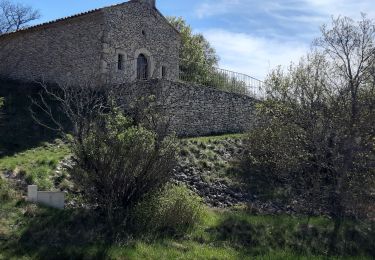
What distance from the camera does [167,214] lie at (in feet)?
36.8

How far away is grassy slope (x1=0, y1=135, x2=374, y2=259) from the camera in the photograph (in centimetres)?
964

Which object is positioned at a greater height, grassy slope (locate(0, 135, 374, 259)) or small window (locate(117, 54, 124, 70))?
small window (locate(117, 54, 124, 70))

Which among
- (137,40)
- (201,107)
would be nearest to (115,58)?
(137,40)

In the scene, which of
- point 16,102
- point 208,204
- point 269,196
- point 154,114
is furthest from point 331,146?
point 16,102

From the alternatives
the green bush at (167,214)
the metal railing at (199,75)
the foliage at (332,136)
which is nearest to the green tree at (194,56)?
the metal railing at (199,75)

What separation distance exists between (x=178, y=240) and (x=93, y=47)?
568 inches

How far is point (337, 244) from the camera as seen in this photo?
11891 millimetres

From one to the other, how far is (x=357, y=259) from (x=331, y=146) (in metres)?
4.14

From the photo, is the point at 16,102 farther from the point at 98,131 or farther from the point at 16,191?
the point at 98,131

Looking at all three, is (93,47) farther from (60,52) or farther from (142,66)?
(142,66)

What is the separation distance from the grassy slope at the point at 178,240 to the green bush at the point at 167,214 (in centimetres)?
31

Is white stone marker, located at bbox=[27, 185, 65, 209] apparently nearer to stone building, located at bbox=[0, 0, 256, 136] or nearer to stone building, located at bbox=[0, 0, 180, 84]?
stone building, located at bbox=[0, 0, 256, 136]

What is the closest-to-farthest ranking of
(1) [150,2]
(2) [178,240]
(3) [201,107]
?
1. (2) [178,240]
2. (3) [201,107]
3. (1) [150,2]

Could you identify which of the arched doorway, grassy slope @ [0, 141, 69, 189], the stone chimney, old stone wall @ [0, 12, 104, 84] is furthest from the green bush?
the stone chimney
